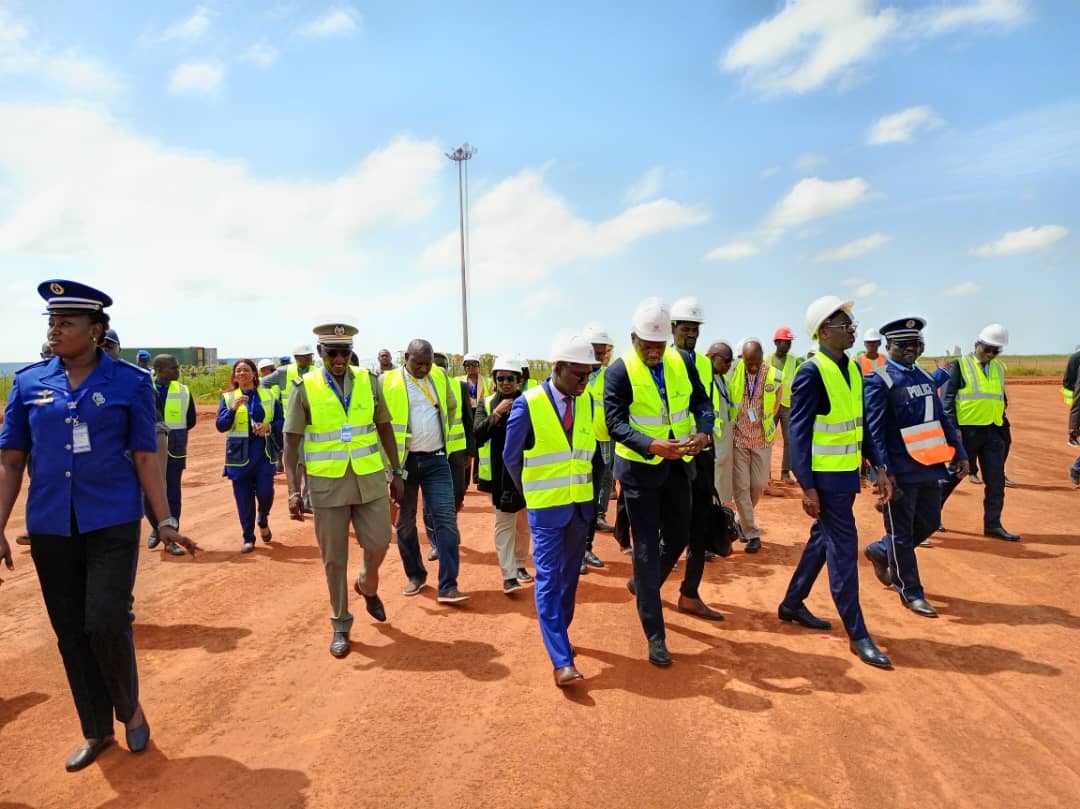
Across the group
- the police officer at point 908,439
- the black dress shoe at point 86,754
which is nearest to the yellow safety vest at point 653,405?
the police officer at point 908,439

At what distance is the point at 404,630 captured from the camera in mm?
5145

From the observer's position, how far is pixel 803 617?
503 centimetres

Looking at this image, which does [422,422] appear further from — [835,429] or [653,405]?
[835,429]

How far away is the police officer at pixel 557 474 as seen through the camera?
13.7ft

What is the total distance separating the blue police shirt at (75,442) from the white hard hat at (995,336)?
8664 mm

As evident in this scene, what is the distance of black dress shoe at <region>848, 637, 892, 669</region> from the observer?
4289mm

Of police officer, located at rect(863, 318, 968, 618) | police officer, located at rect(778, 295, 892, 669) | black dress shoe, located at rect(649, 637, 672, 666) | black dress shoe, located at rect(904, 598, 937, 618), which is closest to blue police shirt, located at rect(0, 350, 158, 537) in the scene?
black dress shoe, located at rect(649, 637, 672, 666)

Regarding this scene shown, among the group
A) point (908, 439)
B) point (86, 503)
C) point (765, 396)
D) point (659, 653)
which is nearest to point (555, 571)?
point (659, 653)

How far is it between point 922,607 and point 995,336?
4.36 meters

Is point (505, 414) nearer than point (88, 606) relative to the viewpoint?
No

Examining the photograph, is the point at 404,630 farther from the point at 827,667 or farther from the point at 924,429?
the point at 924,429

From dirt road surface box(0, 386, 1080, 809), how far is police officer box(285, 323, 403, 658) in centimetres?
67

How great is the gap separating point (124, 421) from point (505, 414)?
2.90m

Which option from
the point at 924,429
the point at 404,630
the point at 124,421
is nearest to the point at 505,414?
the point at 404,630
